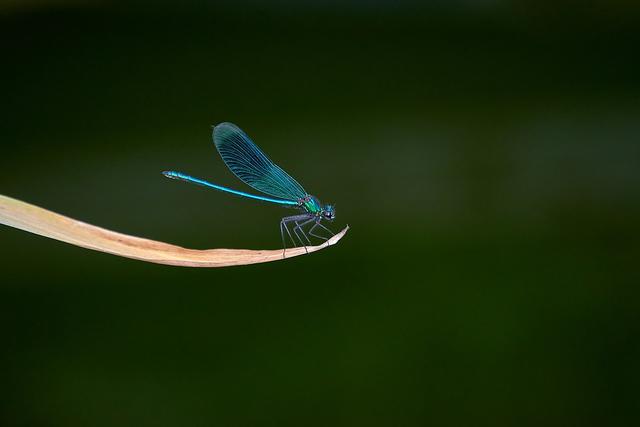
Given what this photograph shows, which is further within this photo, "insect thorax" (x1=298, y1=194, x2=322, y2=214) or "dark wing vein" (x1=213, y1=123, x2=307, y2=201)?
"insect thorax" (x1=298, y1=194, x2=322, y2=214)

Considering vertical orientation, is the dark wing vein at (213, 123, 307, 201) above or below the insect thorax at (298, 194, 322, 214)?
above

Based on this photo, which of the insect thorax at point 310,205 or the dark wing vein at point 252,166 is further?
the insect thorax at point 310,205

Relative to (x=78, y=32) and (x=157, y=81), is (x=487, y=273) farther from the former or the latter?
(x=78, y=32)

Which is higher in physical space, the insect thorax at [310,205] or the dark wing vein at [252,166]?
the dark wing vein at [252,166]

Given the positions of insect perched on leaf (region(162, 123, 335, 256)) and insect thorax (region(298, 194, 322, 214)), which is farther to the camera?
insect thorax (region(298, 194, 322, 214))

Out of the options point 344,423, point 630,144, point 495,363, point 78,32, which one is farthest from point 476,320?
point 78,32
